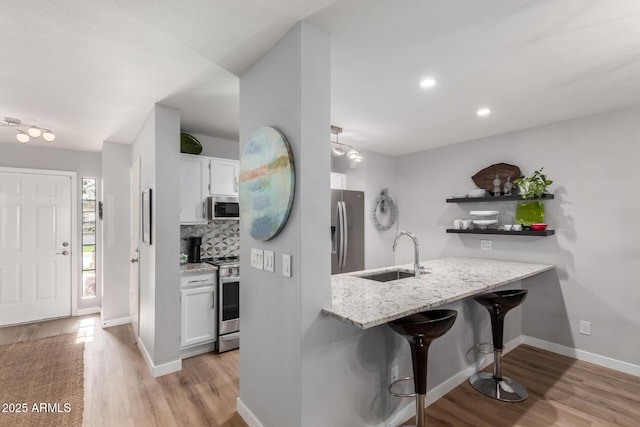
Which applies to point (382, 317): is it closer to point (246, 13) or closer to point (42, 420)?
point (246, 13)

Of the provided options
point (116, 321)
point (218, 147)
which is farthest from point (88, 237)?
point (218, 147)

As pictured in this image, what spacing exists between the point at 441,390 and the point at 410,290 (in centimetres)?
102

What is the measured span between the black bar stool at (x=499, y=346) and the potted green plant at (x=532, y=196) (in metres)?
1.19

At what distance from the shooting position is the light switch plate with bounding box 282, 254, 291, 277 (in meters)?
1.70

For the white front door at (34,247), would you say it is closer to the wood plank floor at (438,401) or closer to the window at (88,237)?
the window at (88,237)

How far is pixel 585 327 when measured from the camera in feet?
10.3

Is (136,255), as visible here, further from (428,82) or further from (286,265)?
(428,82)

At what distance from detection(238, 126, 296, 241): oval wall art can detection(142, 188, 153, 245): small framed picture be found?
1316 mm

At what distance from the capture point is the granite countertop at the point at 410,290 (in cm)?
160

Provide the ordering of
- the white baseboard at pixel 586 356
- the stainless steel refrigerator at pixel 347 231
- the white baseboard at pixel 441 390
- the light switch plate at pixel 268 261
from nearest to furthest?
the light switch plate at pixel 268 261, the white baseboard at pixel 441 390, the white baseboard at pixel 586 356, the stainless steel refrigerator at pixel 347 231

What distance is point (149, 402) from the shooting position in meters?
2.38

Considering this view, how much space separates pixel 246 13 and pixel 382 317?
5.44 ft

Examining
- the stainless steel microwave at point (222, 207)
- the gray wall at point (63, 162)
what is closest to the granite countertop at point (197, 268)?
the stainless steel microwave at point (222, 207)

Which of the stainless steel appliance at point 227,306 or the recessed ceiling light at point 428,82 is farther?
the stainless steel appliance at point 227,306
